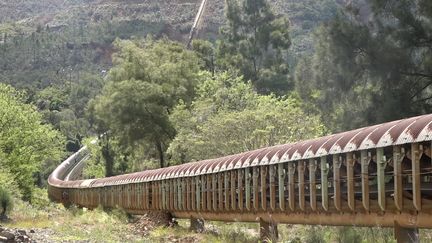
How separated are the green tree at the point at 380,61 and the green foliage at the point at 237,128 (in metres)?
2.47

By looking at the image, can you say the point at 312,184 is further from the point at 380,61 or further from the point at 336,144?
the point at 380,61

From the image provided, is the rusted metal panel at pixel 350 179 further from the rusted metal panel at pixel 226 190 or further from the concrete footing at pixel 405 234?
the rusted metal panel at pixel 226 190

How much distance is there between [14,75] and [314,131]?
321 feet

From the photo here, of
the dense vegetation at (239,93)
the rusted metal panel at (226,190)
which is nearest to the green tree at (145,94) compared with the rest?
the dense vegetation at (239,93)

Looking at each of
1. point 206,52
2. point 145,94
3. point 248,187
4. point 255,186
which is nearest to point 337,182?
point 255,186

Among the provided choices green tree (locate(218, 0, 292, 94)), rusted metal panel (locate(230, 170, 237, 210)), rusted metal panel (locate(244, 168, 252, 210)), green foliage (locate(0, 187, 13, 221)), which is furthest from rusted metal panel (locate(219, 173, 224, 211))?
green tree (locate(218, 0, 292, 94))

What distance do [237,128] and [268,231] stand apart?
14303 mm

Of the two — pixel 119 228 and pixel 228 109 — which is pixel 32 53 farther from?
pixel 119 228

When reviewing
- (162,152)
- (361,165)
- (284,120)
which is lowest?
(162,152)

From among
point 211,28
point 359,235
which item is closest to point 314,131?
point 359,235

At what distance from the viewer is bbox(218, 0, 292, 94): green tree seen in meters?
58.4

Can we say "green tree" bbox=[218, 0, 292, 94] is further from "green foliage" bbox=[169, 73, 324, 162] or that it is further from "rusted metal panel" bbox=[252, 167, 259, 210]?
"rusted metal panel" bbox=[252, 167, 259, 210]

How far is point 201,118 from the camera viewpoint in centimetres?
3488

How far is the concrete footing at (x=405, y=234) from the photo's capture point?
33.9 ft
